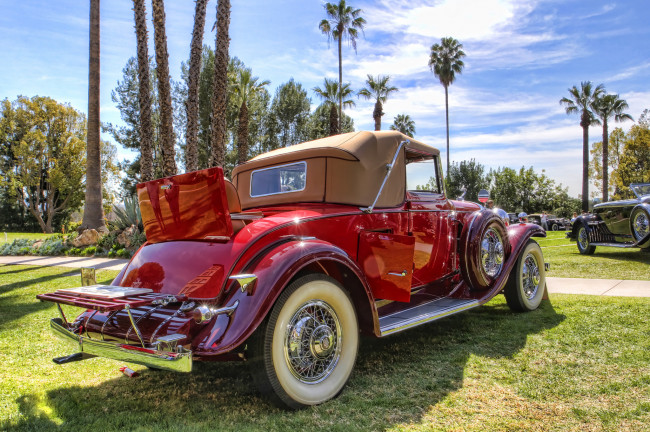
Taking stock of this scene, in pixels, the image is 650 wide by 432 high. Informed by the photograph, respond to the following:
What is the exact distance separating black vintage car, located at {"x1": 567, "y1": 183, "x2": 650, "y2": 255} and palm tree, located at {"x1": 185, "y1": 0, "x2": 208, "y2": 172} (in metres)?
10.9

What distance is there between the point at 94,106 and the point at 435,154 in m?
13.5

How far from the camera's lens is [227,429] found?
95.6 inches

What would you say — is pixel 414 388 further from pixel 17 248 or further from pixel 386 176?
pixel 17 248

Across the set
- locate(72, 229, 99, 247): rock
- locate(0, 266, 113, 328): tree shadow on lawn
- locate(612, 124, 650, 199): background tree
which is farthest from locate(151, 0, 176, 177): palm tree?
locate(612, 124, 650, 199): background tree

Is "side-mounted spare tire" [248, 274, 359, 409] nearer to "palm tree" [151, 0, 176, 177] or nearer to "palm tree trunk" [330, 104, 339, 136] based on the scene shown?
"palm tree" [151, 0, 176, 177]

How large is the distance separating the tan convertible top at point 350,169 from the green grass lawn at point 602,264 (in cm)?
600

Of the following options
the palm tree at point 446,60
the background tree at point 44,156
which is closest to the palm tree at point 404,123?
the palm tree at point 446,60

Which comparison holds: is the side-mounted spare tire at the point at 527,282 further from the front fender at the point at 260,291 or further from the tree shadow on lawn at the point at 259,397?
the front fender at the point at 260,291

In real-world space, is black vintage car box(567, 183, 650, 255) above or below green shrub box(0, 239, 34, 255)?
above

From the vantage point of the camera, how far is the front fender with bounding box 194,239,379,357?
2416 mm

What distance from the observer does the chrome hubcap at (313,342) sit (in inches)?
106

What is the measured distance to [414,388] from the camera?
3018 millimetres

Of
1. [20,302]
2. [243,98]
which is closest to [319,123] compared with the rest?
[243,98]

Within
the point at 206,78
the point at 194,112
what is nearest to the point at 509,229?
the point at 194,112
